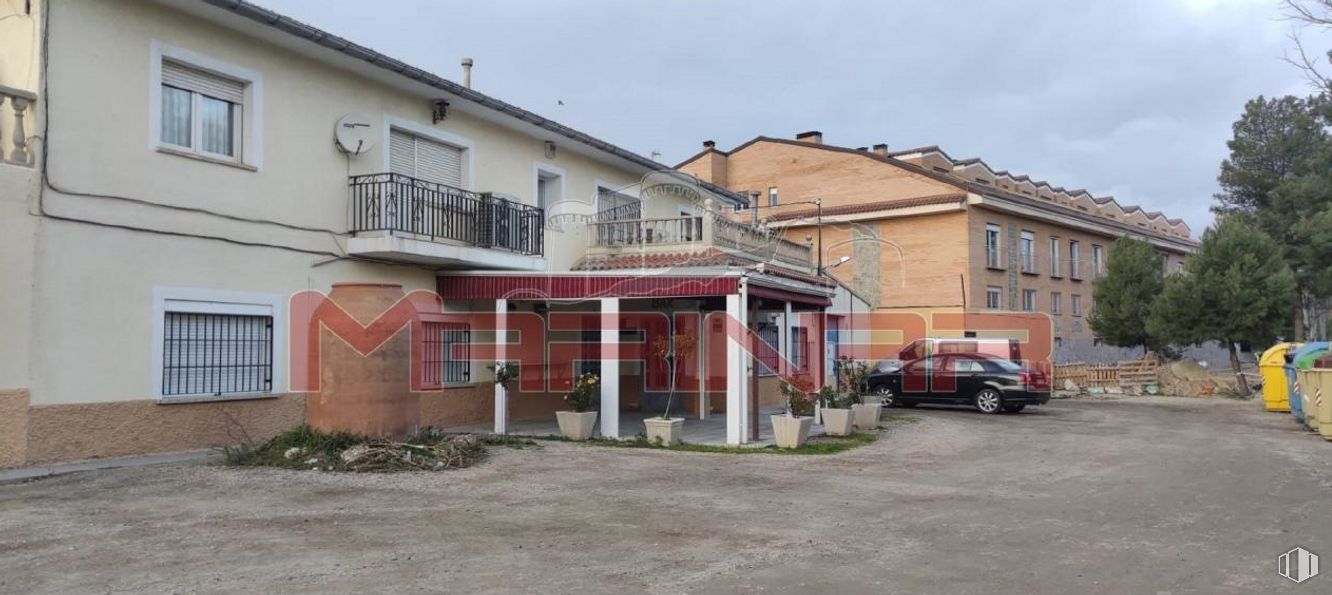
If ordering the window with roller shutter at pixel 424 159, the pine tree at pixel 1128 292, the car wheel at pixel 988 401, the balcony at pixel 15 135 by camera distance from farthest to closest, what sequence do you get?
the pine tree at pixel 1128 292 → the car wheel at pixel 988 401 → the window with roller shutter at pixel 424 159 → the balcony at pixel 15 135

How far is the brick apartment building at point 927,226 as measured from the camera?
109ft

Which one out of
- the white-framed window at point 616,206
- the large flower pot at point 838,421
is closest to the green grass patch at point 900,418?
the large flower pot at point 838,421

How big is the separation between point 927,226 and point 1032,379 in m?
14.2

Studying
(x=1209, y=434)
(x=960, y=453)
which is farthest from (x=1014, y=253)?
(x=960, y=453)

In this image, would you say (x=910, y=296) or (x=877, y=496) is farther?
(x=910, y=296)

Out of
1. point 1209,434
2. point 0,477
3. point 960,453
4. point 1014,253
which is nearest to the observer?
point 0,477

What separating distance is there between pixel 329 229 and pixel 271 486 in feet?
17.0

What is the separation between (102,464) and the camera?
33.0 feet

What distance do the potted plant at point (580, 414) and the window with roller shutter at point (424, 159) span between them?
14.2ft

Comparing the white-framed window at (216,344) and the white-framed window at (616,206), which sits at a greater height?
the white-framed window at (616,206)

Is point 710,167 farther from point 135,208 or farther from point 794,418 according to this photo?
point 135,208

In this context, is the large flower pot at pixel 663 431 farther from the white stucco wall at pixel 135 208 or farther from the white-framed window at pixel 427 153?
the white-framed window at pixel 427 153

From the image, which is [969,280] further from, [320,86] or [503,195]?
[320,86]

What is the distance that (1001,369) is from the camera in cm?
2097
